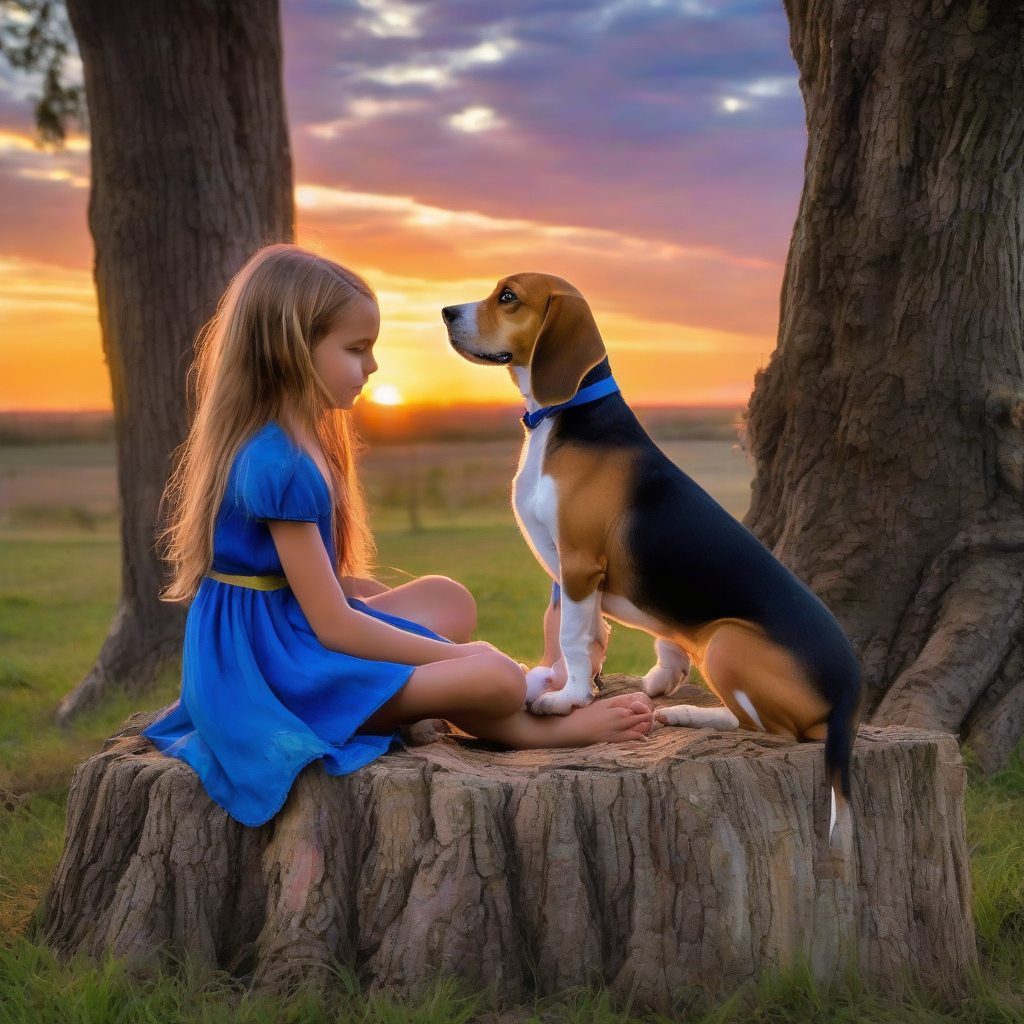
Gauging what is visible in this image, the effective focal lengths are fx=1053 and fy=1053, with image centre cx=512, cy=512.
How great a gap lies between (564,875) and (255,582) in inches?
50.3

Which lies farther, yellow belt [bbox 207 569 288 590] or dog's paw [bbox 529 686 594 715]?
dog's paw [bbox 529 686 594 715]

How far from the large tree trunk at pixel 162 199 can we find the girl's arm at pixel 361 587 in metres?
2.91

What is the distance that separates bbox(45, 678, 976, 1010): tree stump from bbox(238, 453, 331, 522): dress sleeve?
0.75m

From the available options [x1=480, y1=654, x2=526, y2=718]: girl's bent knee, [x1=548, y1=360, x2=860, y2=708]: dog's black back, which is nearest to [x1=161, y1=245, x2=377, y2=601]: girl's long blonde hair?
[x1=548, y1=360, x2=860, y2=708]: dog's black back

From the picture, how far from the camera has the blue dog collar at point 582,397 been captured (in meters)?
3.43

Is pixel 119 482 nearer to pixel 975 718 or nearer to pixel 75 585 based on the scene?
pixel 975 718

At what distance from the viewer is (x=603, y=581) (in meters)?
3.37

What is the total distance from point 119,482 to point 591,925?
4.80 m

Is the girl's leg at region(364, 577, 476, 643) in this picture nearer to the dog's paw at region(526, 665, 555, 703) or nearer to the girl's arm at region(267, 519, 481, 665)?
the dog's paw at region(526, 665, 555, 703)

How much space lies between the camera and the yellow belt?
3.25 meters

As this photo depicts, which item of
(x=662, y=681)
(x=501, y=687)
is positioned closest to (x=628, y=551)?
(x=501, y=687)

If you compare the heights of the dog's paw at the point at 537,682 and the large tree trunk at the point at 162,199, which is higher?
the large tree trunk at the point at 162,199

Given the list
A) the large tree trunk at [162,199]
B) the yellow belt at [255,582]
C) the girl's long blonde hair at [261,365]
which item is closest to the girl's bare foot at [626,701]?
the yellow belt at [255,582]

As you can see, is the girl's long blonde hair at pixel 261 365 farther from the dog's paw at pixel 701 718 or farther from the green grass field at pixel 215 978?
the dog's paw at pixel 701 718
